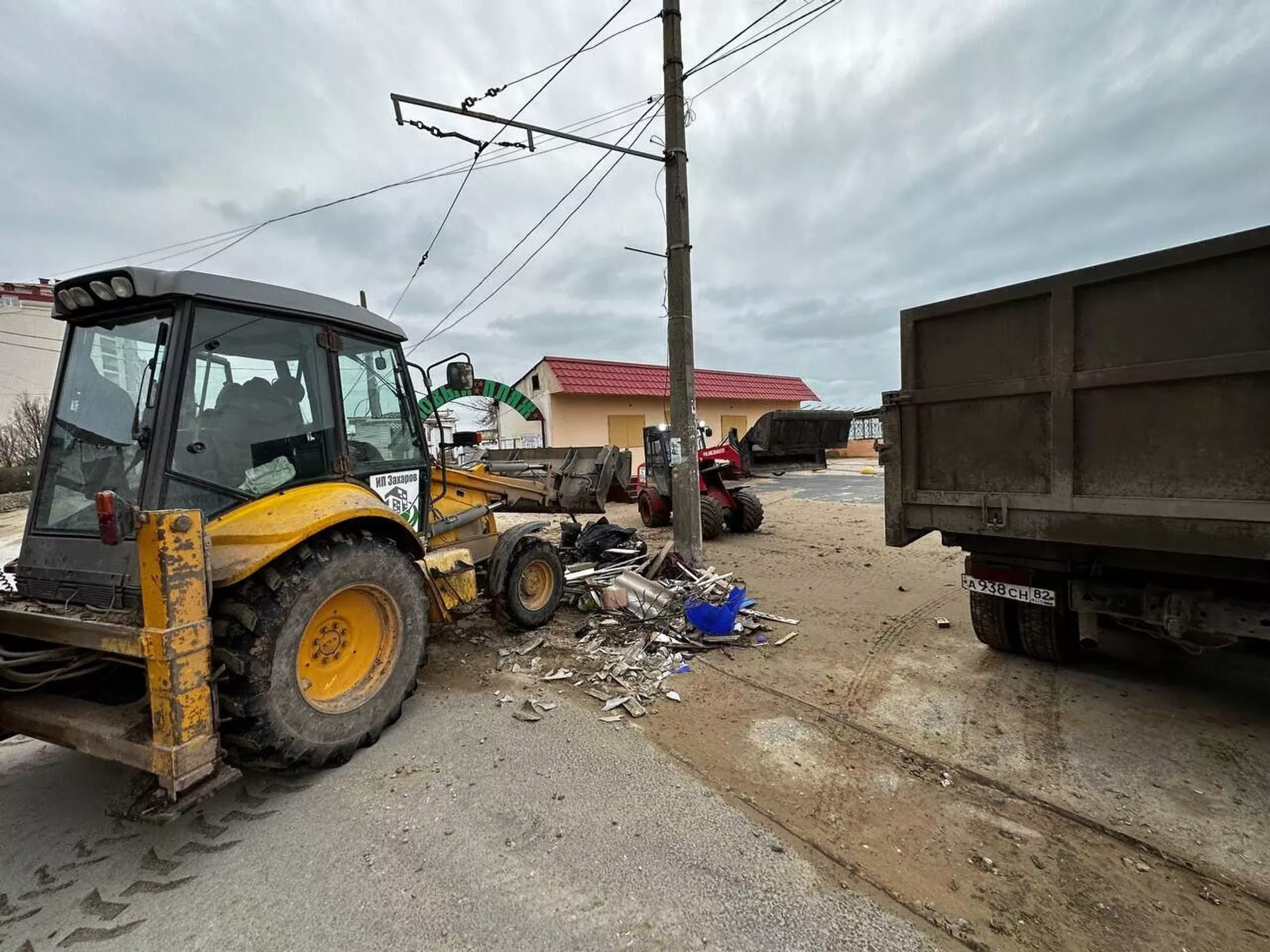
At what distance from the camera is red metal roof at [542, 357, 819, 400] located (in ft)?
58.9

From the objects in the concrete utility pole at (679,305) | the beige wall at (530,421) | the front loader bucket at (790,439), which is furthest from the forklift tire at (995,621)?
the beige wall at (530,421)

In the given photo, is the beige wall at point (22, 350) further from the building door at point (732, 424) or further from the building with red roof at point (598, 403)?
the building door at point (732, 424)

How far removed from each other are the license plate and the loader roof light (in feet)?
16.7

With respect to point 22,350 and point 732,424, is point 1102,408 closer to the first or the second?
point 732,424

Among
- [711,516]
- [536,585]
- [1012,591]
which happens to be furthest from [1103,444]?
[711,516]

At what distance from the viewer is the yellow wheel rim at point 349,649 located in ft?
9.64

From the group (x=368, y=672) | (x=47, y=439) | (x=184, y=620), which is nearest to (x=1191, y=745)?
(x=368, y=672)

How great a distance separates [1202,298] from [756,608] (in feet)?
12.8

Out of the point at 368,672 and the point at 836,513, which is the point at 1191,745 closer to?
the point at 368,672

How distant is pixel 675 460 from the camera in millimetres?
6684

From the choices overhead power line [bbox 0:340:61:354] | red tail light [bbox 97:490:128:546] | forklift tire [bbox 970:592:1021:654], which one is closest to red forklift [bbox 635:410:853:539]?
forklift tire [bbox 970:592:1021:654]

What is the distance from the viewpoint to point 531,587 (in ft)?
16.5

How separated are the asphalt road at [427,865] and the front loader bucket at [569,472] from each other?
11.3 ft

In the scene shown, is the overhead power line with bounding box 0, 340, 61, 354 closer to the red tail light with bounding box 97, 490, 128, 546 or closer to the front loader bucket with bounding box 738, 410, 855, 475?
the front loader bucket with bounding box 738, 410, 855, 475
